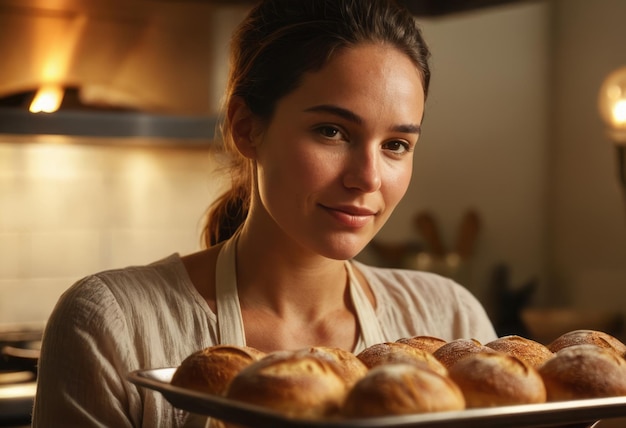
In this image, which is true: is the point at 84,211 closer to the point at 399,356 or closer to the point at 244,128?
the point at 244,128

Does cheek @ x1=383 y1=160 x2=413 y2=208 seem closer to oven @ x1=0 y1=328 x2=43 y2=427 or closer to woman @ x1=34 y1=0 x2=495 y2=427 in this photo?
woman @ x1=34 y1=0 x2=495 y2=427

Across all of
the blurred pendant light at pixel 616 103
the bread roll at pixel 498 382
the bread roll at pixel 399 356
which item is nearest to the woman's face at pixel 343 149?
the bread roll at pixel 399 356

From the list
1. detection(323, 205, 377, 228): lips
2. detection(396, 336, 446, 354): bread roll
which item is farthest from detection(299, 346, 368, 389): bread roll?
detection(323, 205, 377, 228): lips

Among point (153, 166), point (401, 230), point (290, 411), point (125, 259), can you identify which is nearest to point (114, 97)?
point (153, 166)

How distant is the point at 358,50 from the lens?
4.27 ft

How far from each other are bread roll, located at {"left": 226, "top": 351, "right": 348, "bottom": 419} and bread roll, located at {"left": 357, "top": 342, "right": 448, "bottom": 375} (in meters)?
0.10

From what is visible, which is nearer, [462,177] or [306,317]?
[306,317]

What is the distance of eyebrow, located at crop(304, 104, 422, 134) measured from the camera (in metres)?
1.21

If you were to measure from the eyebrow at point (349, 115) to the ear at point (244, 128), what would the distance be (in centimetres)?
15

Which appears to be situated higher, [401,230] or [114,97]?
[114,97]

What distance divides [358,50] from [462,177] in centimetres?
233

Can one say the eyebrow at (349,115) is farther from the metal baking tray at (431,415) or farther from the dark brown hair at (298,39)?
the metal baking tray at (431,415)

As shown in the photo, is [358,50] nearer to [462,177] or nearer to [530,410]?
[530,410]

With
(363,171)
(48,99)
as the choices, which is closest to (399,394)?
(363,171)
